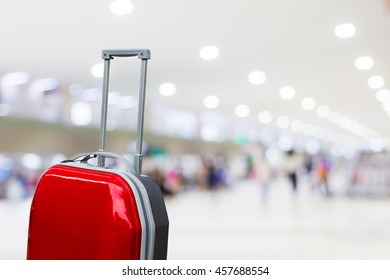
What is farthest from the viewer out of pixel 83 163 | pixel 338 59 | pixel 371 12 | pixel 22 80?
pixel 338 59

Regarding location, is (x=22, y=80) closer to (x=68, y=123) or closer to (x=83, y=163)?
(x=68, y=123)

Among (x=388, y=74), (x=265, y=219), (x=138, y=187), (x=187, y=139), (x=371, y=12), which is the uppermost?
(x=371, y=12)

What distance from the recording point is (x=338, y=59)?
296 cm

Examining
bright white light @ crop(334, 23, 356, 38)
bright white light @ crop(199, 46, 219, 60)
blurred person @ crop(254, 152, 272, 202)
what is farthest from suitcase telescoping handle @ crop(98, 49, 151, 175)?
blurred person @ crop(254, 152, 272, 202)

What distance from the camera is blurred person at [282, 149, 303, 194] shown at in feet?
12.0

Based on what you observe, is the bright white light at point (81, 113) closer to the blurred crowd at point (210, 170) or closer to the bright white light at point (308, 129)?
the blurred crowd at point (210, 170)

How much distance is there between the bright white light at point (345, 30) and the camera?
2592mm

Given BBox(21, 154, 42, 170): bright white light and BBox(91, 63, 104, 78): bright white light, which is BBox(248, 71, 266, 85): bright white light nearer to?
BBox(91, 63, 104, 78): bright white light

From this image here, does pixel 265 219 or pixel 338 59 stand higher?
pixel 338 59

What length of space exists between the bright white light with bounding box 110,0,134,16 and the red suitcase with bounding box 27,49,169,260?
126cm

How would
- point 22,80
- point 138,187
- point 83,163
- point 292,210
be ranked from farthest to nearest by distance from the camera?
point 292,210 → point 22,80 → point 83,163 → point 138,187

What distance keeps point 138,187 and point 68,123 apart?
1.96 m

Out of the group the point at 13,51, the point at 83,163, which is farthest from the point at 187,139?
the point at 83,163

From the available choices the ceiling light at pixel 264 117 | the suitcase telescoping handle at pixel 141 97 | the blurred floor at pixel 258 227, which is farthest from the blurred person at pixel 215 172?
the suitcase telescoping handle at pixel 141 97
